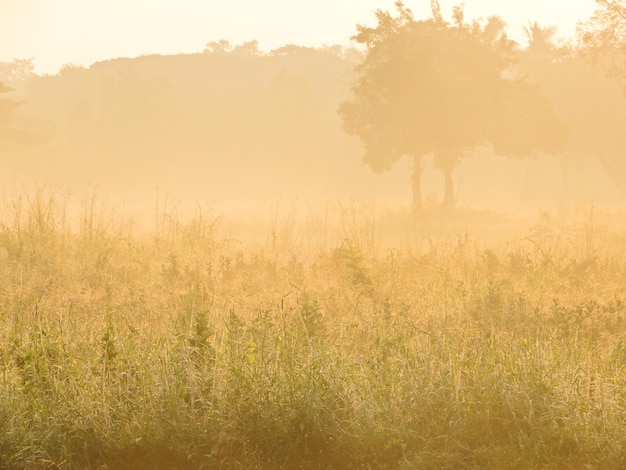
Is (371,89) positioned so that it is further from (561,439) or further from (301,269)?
(561,439)

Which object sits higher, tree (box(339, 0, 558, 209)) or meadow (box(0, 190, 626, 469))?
tree (box(339, 0, 558, 209))

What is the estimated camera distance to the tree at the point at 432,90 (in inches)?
1151

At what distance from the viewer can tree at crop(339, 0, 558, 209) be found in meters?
29.2

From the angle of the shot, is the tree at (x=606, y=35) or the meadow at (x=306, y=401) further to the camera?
the tree at (x=606, y=35)

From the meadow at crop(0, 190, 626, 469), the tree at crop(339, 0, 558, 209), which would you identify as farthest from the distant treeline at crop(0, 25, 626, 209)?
the meadow at crop(0, 190, 626, 469)

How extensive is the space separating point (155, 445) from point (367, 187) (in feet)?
182

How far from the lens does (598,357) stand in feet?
24.8

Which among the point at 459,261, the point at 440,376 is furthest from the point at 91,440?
the point at 459,261

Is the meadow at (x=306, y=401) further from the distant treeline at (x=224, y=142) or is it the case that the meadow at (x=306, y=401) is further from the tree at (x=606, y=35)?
the distant treeline at (x=224, y=142)

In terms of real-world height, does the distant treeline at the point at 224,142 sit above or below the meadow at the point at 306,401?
above

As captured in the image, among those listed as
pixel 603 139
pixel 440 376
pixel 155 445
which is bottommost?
pixel 155 445

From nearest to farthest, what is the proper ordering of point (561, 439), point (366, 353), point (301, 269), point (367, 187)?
point (561, 439), point (366, 353), point (301, 269), point (367, 187)

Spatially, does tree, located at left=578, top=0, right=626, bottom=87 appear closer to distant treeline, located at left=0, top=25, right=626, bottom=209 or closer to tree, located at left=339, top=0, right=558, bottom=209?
tree, located at left=339, top=0, right=558, bottom=209

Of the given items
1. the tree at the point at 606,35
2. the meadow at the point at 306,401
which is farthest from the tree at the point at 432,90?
the meadow at the point at 306,401
